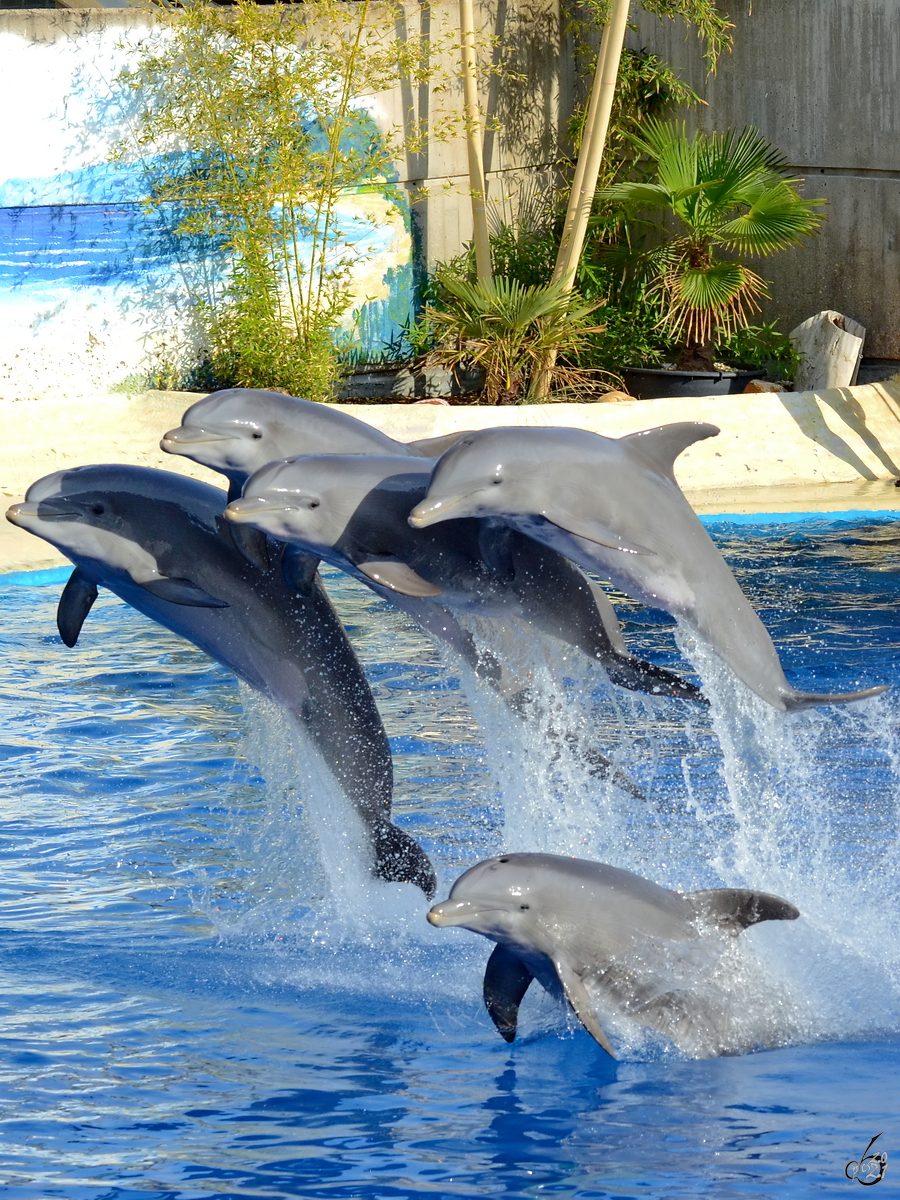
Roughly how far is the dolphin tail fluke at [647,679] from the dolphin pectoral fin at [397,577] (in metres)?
0.84

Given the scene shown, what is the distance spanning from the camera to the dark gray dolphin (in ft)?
16.9

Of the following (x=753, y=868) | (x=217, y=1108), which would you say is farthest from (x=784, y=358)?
(x=217, y=1108)

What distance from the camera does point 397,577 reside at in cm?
457

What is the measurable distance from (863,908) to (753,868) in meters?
0.58

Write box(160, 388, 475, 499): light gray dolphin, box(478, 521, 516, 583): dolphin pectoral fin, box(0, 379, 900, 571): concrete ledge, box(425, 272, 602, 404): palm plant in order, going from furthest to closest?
box(425, 272, 602, 404): palm plant, box(0, 379, 900, 571): concrete ledge, box(160, 388, 475, 499): light gray dolphin, box(478, 521, 516, 583): dolphin pectoral fin

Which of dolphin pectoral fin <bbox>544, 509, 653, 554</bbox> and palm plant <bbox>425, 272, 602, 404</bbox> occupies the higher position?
palm plant <bbox>425, 272, 602, 404</bbox>

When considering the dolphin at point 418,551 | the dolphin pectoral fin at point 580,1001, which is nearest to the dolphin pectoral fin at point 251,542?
the dolphin at point 418,551

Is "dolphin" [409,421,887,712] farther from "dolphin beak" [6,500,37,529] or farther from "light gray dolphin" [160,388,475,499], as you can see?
"dolphin beak" [6,500,37,529]

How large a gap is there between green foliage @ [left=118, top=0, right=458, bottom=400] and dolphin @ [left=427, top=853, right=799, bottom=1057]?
10404 mm

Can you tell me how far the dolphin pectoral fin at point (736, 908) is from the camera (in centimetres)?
451

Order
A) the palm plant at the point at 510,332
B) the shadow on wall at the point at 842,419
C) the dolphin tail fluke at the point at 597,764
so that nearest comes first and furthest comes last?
the dolphin tail fluke at the point at 597,764, the shadow on wall at the point at 842,419, the palm plant at the point at 510,332

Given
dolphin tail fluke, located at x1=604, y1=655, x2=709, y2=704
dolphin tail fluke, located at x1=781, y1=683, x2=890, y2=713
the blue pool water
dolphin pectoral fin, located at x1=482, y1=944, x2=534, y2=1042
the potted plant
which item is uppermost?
the potted plant

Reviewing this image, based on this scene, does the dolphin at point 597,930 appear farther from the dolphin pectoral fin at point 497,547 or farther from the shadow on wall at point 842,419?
the shadow on wall at point 842,419

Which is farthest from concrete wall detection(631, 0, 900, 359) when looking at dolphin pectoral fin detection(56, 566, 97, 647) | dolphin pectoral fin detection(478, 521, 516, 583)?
dolphin pectoral fin detection(56, 566, 97, 647)
